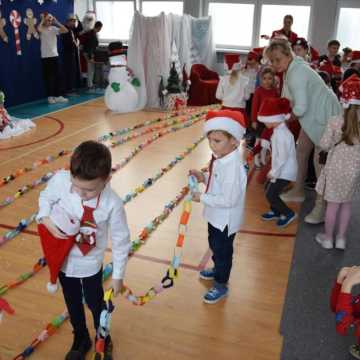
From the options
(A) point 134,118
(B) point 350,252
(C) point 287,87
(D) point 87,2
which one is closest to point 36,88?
(A) point 134,118

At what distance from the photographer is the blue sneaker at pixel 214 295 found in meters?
2.91

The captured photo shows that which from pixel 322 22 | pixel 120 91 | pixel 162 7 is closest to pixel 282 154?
pixel 120 91

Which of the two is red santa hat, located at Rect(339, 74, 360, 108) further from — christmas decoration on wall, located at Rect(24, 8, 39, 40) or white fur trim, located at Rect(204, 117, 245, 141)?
christmas decoration on wall, located at Rect(24, 8, 39, 40)

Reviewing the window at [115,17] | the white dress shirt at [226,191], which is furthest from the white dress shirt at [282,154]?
the window at [115,17]

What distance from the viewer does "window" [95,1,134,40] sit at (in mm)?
12523

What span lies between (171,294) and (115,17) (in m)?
11.3

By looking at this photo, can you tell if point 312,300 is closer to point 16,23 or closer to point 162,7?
point 16,23

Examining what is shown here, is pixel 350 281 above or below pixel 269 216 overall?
above

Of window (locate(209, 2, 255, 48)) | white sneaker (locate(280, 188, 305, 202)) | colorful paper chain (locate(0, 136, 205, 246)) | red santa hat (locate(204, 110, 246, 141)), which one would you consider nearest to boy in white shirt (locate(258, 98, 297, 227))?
white sneaker (locate(280, 188, 305, 202))

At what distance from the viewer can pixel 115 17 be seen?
12672 mm

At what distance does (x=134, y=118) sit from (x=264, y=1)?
18.2ft

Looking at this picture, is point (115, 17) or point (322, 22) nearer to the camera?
point (322, 22)

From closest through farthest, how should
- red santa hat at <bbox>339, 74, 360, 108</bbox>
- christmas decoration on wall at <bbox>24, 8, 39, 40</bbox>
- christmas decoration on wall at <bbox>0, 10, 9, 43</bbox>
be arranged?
red santa hat at <bbox>339, 74, 360, 108</bbox>, christmas decoration on wall at <bbox>0, 10, 9, 43</bbox>, christmas decoration on wall at <bbox>24, 8, 39, 40</bbox>

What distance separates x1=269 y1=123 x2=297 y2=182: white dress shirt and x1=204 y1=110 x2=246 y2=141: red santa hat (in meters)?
1.21
